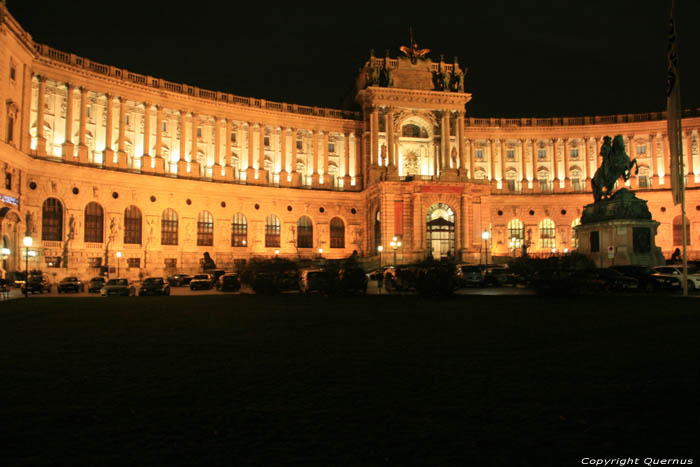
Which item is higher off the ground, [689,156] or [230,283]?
[689,156]

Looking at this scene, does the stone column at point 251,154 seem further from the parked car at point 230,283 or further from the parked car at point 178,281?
the parked car at point 230,283

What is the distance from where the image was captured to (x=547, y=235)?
231 feet

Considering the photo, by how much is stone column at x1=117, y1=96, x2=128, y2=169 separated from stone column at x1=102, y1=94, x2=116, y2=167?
0.76 meters

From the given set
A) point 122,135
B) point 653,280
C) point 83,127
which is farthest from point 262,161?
point 653,280

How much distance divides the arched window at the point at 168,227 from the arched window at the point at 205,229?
267 centimetres

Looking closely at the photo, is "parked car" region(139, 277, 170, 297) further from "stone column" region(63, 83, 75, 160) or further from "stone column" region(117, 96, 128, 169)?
"stone column" region(117, 96, 128, 169)

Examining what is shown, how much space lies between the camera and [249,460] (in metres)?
4.80

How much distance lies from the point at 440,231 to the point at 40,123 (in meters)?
42.8

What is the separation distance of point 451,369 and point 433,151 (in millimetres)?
62189

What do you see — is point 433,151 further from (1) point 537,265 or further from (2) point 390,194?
(1) point 537,265

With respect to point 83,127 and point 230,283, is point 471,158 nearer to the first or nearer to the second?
point 230,283

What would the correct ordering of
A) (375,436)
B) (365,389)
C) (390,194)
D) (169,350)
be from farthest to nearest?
(390,194), (169,350), (365,389), (375,436)

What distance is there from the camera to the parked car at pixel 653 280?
90.5 ft

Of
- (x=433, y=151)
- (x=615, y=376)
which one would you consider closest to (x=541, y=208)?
(x=433, y=151)
